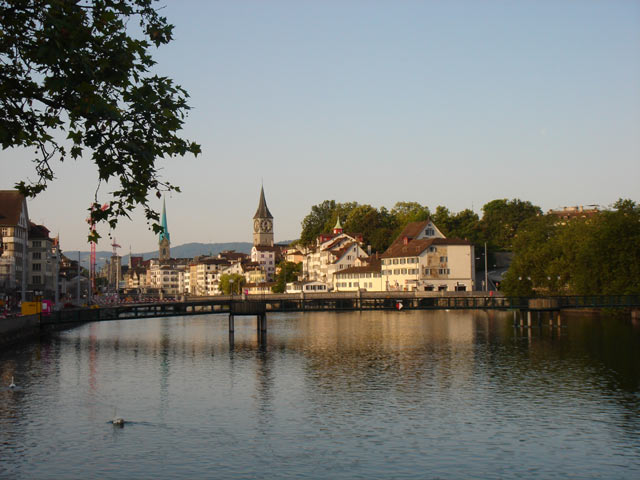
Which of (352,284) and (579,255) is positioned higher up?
(579,255)

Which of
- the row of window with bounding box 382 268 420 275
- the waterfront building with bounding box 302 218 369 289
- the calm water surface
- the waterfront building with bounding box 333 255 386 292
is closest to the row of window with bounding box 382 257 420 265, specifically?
the row of window with bounding box 382 268 420 275

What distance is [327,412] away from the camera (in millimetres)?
32062

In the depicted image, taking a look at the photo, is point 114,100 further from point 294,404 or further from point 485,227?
point 485,227

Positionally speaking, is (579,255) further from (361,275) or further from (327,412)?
(361,275)

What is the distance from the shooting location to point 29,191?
53.3 ft

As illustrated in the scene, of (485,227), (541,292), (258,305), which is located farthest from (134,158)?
(485,227)

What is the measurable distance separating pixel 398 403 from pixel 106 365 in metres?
23.6

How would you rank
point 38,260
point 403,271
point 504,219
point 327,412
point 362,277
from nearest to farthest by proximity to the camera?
point 327,412
point 38,260
point 403,271
point 362,277
point 504,219

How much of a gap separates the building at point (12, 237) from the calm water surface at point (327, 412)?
47117 millimetres

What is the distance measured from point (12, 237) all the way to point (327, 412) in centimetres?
8712

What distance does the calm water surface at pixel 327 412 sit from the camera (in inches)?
933

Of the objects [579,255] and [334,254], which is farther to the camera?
[334,254]

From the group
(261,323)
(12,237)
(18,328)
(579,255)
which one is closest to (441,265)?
(579,255)

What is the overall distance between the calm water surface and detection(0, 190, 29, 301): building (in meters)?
47.1
